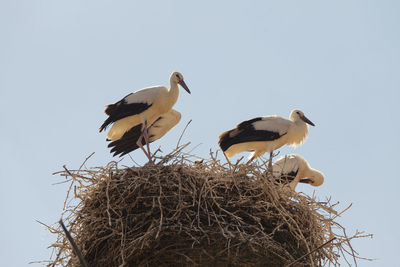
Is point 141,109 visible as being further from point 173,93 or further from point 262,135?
point 262,135

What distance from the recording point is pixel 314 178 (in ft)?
35.7

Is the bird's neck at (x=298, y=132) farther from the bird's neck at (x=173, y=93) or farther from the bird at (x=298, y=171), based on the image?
the bird's neck at (x=173, y=93)

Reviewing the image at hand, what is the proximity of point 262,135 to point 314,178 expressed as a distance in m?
2.10

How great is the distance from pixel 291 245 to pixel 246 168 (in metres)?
0.91

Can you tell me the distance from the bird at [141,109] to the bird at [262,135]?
0.95m

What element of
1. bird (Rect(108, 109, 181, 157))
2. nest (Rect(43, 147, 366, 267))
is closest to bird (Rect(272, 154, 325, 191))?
bird (Rect(108, 109, 181, 157))

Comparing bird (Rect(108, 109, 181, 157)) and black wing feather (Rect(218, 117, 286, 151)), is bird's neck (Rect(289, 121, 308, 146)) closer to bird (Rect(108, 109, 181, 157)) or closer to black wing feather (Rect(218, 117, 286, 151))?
black wing feather (Rect(218, 117, 286, 151))

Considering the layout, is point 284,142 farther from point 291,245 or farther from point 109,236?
point 109,236

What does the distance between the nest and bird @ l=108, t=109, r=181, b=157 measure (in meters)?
3.04

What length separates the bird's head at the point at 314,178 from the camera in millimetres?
10828

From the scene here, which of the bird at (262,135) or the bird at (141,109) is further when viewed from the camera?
the bird at (262,135)

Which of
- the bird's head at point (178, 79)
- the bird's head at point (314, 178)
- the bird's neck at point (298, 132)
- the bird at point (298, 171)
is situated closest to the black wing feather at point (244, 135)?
the bird's neck at point (298, 132)

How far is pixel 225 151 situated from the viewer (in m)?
9.31

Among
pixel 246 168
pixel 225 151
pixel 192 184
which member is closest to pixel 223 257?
pixel 192 184
